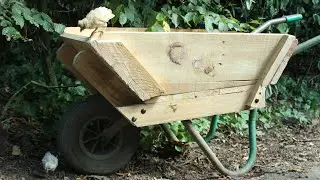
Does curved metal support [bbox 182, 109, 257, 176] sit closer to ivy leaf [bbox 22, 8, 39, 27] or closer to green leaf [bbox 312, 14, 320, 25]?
ivy leaf [bbox 22, 8, 39, 27]

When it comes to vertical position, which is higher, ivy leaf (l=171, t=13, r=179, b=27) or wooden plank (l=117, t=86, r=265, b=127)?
ivy leaf (l=171, t=13, r=179, b=27)

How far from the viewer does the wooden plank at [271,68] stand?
325 centimetres

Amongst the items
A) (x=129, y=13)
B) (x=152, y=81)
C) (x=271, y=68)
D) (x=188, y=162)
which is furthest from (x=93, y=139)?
Answer: (x=271, y=68)

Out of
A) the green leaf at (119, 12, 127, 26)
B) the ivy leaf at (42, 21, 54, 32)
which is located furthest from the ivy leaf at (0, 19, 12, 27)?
the green leaf at (119, 12, 127, 26)

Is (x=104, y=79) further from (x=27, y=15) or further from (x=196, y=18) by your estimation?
(x=196, y=18)

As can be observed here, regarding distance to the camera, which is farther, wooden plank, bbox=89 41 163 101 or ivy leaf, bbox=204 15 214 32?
ivy leaf, bbox=204 15 214 32

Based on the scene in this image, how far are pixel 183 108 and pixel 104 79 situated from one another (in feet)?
1.63

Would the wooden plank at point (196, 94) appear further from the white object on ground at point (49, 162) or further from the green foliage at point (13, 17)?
the green foliage at point (13, 17)

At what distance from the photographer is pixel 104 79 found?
9.71 ft

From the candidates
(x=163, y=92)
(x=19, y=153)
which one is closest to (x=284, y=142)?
(x=163, y=92)

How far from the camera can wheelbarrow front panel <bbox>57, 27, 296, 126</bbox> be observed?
112 inches

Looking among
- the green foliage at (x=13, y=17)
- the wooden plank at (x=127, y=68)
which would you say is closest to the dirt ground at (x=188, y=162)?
the wooden plank at (x=127, y=68)

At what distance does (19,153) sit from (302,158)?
6.66 feet

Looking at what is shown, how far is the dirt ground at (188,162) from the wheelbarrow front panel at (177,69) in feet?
1.76
